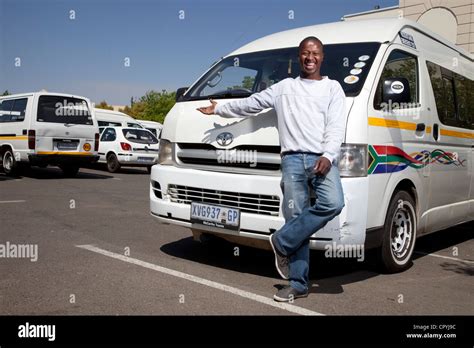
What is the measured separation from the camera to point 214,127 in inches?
189

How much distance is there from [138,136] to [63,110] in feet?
14.0

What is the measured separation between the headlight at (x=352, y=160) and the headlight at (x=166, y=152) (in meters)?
1.71

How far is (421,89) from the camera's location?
17.5 ft

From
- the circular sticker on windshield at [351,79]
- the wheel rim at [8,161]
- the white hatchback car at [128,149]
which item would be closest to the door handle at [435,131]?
the circular sticker on windshield at [351,79]

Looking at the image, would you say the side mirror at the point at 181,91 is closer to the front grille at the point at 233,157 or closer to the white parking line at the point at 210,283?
the front grille at the point at 233,157

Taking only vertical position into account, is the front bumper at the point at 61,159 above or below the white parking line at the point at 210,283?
above

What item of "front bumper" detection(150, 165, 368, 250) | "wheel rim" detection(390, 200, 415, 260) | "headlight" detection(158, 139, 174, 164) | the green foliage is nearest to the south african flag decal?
"front bumper" detection(150, 165, 368, 250)

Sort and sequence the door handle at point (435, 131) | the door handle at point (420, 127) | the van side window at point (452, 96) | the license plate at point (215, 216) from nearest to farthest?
the license plate at point (215, 216) < the door handle at point (420, 127) < the door handle at point (435, 131) < the van side window at point (452, 96)

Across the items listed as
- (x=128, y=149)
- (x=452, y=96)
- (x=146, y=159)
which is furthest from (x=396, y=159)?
(x=128, y=149)

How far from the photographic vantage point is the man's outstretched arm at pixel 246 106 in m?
4.30

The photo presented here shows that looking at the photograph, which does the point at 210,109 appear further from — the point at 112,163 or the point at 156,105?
the point at 156,105

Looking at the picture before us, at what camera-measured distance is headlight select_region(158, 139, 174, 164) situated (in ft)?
17.1

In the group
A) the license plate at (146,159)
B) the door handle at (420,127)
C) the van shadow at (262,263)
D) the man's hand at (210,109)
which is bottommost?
the van shadow at (262,263)
